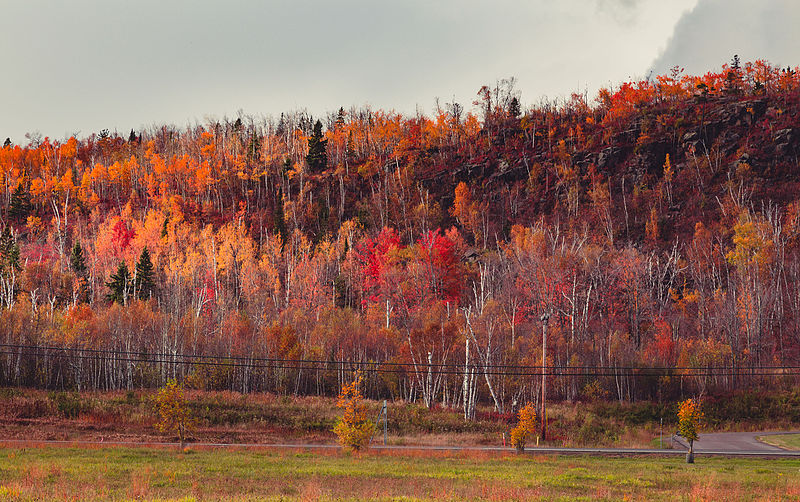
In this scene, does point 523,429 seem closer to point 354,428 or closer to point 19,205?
point 354,428

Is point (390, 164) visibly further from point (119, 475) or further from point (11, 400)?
point (119, 475)

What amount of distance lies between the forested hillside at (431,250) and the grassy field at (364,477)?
1759cm

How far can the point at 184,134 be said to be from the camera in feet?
535

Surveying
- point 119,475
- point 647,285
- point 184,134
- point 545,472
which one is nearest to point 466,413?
point 545,472

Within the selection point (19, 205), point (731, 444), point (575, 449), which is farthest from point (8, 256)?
point (731, 444)

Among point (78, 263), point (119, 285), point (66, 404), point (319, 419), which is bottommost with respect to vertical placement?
point (319, 419)

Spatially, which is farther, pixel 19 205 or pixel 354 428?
pixel 19 205

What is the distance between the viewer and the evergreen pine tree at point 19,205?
124 metres

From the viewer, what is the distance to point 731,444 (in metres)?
37.2

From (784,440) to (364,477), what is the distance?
3087cm

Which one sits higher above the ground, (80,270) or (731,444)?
(80,270)

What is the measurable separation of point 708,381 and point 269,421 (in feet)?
125

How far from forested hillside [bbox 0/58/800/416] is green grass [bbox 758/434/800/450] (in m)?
8.62

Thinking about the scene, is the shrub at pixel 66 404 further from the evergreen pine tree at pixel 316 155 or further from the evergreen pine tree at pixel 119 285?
the evergreen pine tree at pixel 316 155
